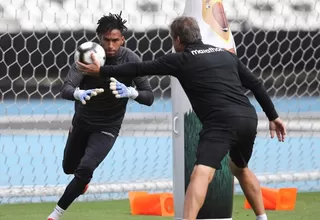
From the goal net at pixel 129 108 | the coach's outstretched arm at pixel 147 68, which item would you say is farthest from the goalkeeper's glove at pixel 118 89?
the goal net at pixel 129 108

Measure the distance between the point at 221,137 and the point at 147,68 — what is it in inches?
24.6

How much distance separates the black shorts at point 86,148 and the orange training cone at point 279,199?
1735mm

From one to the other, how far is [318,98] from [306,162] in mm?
1379

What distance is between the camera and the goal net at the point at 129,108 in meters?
10.4

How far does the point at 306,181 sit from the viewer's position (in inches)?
443

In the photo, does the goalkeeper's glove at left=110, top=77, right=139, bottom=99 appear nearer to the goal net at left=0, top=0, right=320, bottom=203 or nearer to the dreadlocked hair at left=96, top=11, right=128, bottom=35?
the dreadlocked hair at left=96, top=11, right=128, bottom=35

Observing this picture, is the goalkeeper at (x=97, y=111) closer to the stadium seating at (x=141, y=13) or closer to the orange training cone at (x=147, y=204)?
the orange training cone at (x=147, y=204)

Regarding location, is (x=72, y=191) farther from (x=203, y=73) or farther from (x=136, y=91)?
(x=203, y=73)

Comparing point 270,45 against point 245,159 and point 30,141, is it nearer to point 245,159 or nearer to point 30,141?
point 30,141

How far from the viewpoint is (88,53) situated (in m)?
6.59

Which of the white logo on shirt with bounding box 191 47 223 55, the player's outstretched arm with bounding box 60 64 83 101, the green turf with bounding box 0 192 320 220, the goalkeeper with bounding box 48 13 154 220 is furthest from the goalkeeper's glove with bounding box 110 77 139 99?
the green turf with bounding box 0 192 320 220

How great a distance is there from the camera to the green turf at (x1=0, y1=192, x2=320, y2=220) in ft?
26.9

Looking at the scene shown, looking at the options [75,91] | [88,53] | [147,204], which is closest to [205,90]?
Answer: [88,53]

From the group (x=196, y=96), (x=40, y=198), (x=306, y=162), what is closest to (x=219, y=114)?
(x=196, y=96)
